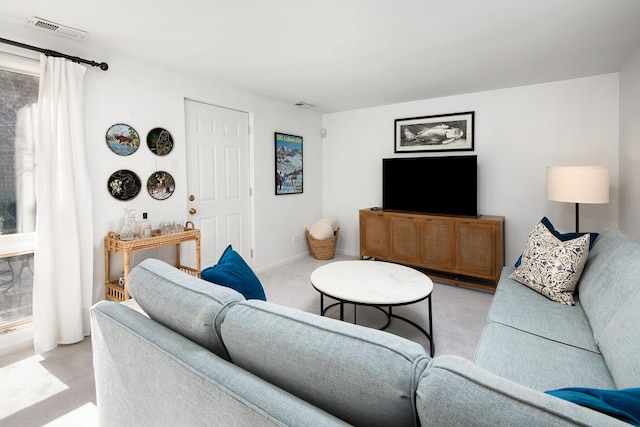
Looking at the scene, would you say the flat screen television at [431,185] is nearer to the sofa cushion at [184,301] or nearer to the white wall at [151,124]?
the white wall at [151,124]

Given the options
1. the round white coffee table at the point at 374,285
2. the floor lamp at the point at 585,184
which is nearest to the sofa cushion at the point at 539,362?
the round white coffee table at the point at 374,285

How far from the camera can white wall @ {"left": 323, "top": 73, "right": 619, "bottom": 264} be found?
3.44m

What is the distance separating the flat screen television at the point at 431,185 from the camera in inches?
156

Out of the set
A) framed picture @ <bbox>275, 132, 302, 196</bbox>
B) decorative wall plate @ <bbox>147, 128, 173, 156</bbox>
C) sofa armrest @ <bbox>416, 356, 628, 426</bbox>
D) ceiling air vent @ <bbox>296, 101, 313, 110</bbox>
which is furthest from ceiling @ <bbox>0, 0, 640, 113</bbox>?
sofa armrest @ <bbox>416, 356, 628, 426</bbox>

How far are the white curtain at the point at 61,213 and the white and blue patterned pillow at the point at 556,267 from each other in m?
3.32

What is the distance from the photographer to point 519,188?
391cm

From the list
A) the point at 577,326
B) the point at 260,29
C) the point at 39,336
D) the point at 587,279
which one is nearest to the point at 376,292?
the point at 577,326

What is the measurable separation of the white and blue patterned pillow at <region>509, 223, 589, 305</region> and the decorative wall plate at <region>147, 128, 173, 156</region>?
3.26 meters

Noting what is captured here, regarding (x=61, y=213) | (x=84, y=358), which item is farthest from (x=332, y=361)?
(x=61, y=213)

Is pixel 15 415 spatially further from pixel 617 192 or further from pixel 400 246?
pixel 617 192

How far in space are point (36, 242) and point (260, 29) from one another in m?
2.19

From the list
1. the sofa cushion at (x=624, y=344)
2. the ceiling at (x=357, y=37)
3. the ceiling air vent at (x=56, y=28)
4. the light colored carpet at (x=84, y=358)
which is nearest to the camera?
the sofa cushion at (x=624, y=344)

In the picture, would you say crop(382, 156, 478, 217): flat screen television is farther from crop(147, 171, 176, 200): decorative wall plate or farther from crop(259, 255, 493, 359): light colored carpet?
crop(147, 171, 176, 200): decorative wall plate

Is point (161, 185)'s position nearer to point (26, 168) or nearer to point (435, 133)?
point (26, 168)
